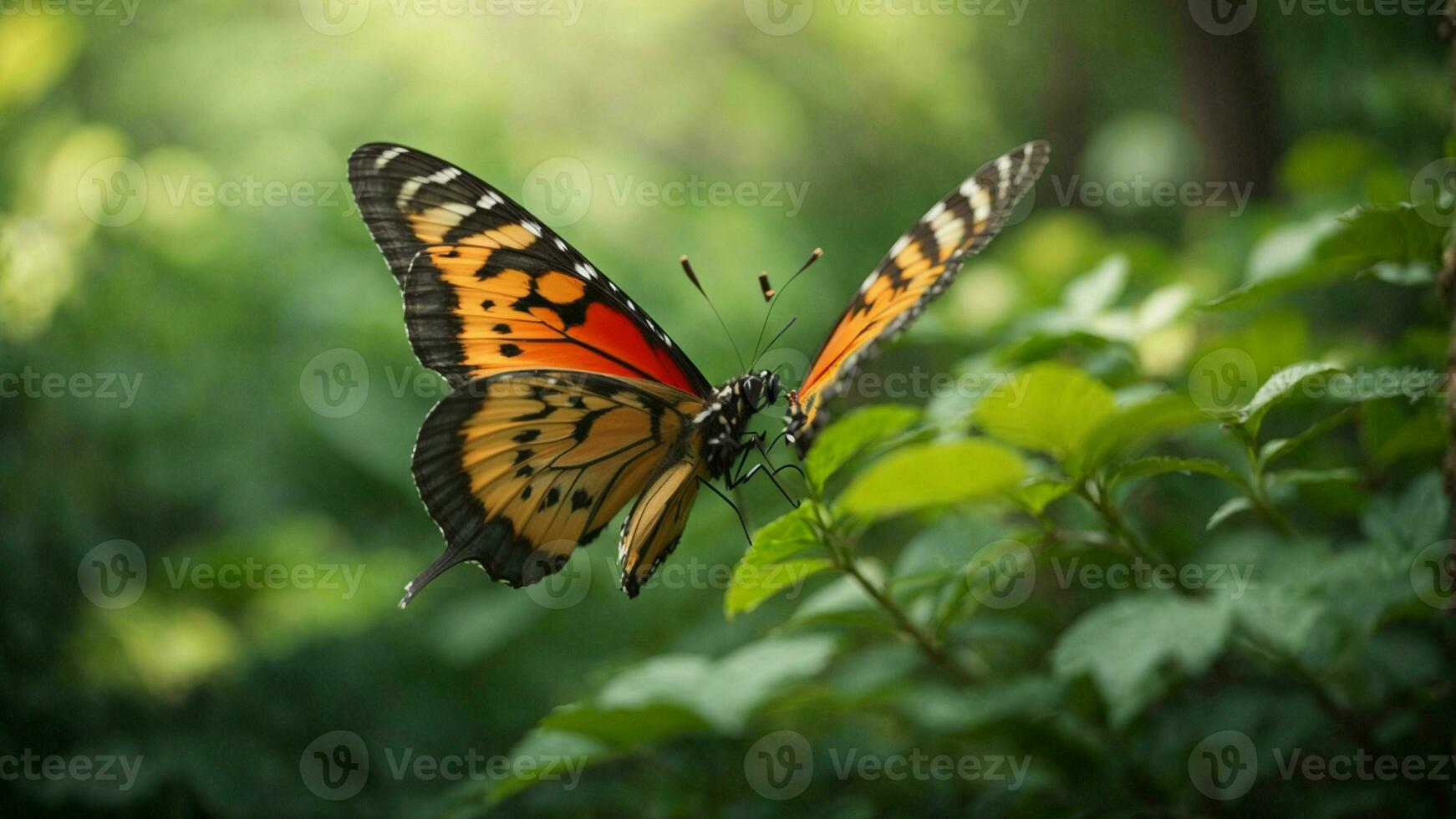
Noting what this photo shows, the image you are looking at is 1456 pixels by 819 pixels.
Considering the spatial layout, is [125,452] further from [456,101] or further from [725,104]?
[725,104]

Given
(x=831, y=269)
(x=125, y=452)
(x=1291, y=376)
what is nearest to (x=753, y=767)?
(x=1291, y=376)

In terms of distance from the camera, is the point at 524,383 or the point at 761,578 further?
the point at 524,383

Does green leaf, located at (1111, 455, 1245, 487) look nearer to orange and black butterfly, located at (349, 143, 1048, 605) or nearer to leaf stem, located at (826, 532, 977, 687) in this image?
leaf stem, located at (826, 532, 977, 687)

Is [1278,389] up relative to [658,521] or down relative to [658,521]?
down


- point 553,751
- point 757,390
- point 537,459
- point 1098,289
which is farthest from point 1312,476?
point 537,459

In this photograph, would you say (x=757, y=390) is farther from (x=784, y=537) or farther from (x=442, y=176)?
(x=442, y=176)

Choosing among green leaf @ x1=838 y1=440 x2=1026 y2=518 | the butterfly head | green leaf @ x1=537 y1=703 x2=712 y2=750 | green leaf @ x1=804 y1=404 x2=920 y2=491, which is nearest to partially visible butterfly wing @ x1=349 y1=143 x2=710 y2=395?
the butterfly head

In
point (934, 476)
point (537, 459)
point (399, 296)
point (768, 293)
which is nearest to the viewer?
point (934, 476)
